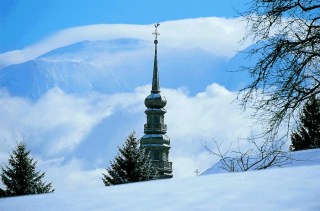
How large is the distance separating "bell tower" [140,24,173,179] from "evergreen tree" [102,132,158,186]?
124ft

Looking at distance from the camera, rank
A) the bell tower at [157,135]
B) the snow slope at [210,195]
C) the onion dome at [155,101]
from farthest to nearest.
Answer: the onion dome at [155,101] < the bell tower at [157,135] < the snow slope at [210,195]

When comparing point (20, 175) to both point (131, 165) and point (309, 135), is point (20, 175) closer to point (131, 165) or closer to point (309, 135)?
point (131, 165)

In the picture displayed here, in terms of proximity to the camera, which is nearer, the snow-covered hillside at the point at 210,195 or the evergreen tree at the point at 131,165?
the snow-covered hillside at the point at 210,195

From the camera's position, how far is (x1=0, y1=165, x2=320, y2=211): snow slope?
9.12 feet

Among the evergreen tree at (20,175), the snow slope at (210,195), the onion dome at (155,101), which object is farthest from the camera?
the onion dome at (155,101)

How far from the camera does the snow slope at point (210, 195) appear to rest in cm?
278

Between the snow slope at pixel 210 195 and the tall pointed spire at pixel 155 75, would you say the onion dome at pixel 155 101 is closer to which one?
the tall pointed spire at pixel 155 75

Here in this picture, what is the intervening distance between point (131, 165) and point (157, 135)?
41735mm

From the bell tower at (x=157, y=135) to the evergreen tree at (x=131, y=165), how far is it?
37.9 metres

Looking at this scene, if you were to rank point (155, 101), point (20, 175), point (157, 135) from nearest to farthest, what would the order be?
point (20, 175)
point (157, 135)
point (155, 101)

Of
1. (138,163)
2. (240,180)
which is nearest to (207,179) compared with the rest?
(240,180)

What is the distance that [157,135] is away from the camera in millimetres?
72250

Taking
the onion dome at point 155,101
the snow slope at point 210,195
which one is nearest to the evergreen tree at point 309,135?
the snow slope at point 210,195

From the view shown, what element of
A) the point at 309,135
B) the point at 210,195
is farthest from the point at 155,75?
the point at 210,195
